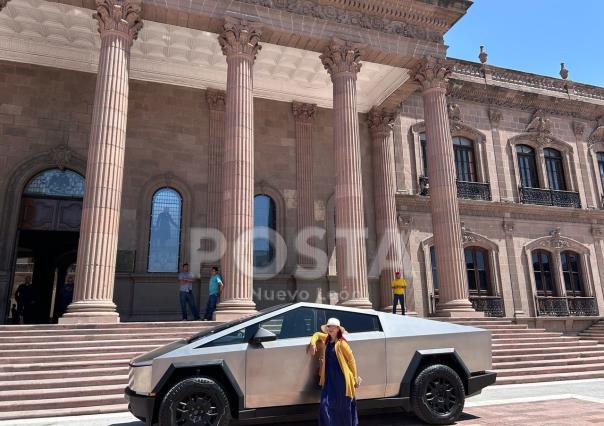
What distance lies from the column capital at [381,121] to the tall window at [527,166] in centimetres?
747

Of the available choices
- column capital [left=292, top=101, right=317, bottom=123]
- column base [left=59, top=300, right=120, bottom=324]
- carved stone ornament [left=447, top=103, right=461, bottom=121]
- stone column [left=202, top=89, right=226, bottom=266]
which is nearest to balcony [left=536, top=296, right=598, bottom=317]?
carved stone ornament [left=447, top=103, right=461, bottom=121]

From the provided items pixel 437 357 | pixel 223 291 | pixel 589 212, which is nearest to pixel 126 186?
pixel 223 291

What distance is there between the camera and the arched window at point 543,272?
2102 centimetres

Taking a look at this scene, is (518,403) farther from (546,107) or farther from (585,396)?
(546,107)

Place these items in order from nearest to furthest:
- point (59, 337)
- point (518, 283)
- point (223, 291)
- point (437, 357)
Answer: point (437, 357) < point (59, 337) < point (223, 291) < point (518, 283)

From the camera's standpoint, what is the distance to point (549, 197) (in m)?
22.4

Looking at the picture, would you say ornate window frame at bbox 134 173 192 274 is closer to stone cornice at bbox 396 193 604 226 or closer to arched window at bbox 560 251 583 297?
stone cornice at bbox 396 193 604 226

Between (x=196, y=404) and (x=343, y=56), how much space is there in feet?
42.1

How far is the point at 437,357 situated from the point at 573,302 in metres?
18.6

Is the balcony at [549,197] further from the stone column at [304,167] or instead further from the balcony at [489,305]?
the stone column at [304,167]

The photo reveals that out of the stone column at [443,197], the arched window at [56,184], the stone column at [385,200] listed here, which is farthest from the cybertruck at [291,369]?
the arched window at [56,184]

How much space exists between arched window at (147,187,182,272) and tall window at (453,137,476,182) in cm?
1331

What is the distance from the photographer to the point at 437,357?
648 cm

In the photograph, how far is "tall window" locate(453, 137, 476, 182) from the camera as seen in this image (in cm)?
2148
